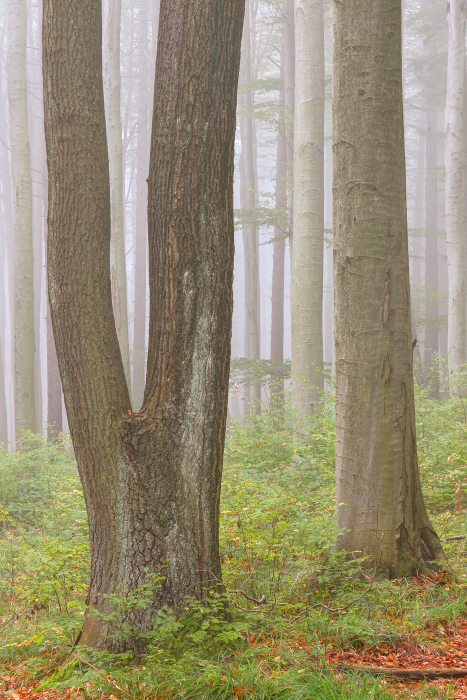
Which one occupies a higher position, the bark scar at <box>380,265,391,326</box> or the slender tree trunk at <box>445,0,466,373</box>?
the slender tree trunk at <box>445,0,466,373</box>

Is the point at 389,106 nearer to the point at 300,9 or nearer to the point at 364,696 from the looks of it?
the point at 364,696

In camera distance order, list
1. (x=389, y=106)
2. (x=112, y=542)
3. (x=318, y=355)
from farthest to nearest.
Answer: (x=318, y=355)
(x=389, y=106)
(x=112, y=542)

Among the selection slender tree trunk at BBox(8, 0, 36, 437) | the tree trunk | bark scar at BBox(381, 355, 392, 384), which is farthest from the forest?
slender tree trunk at BBox(8, 0, 36, 437)

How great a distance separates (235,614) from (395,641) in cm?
101

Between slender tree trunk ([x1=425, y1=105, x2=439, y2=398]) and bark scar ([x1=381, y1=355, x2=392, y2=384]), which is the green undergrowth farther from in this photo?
slender tree trunk ([x1=425, y1=105, x2=439, y2=398])

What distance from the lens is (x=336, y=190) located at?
4.58m

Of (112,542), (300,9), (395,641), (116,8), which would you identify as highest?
(116,8)

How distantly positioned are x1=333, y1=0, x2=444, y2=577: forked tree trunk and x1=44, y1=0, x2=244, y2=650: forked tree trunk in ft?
4.33

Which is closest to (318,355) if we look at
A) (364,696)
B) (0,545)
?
(0,545)

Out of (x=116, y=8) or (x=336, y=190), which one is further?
(x=116, y=8)

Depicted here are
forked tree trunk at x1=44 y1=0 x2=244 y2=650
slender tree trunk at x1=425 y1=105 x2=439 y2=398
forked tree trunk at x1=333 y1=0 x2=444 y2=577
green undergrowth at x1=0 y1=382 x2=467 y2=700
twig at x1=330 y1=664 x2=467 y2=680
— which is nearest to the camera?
green undergrowth at x1=0 y1=382 x2=467 y2=700

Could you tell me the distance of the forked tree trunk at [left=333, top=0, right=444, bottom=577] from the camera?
4320 mm

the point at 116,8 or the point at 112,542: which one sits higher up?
the point at 116,8

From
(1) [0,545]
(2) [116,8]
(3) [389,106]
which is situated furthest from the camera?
(2) [116,8]
